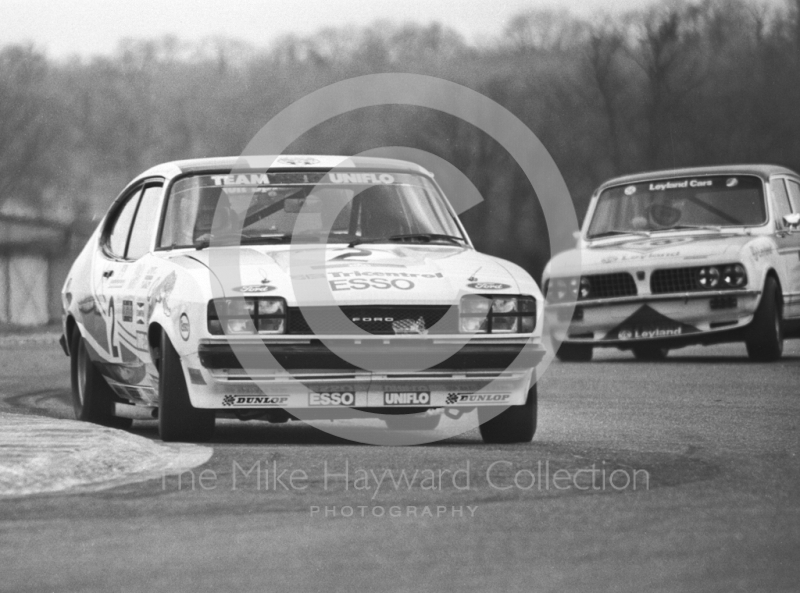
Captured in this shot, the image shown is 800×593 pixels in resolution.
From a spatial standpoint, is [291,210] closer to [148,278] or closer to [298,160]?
[298,160]

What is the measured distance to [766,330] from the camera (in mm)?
15078

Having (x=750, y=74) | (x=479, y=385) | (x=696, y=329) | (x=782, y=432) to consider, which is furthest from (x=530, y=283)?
(x=750, y=74)

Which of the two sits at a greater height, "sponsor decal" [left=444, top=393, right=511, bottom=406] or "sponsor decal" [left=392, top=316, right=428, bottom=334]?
"sponsor decal" [left=392, top=316, right=428, bottom=334]

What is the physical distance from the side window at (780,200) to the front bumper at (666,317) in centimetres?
132

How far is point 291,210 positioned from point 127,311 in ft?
3.49

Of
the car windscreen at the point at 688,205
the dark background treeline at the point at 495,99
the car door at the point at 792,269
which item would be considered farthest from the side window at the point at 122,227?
the dark background treeline at the point at 495,99

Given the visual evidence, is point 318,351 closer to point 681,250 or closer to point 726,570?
point 726,570

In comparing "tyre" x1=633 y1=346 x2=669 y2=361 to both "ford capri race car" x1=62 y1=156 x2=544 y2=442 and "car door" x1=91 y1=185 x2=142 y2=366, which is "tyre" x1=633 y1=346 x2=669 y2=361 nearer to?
"car door" x1=91 y1=185 x2=142 y2=366

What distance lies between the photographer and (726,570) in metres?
4.46

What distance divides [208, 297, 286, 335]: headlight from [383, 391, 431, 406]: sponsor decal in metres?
0.61

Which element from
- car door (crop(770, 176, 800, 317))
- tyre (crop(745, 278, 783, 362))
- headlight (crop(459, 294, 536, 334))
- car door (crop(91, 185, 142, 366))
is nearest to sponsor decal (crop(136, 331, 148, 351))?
car door (crop(91, 185, 142, 366))

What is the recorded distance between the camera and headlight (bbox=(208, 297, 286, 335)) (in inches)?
291

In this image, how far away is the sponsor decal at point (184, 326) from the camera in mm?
7492

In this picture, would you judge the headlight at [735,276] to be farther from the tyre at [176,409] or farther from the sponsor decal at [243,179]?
the tyre at [176,409]
